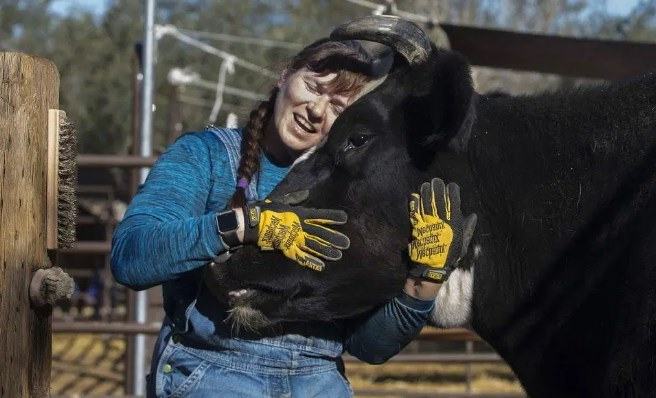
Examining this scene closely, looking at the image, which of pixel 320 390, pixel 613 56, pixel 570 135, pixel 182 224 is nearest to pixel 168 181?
pixel 182 224

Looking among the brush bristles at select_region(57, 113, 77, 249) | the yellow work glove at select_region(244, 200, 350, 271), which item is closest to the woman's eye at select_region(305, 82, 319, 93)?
the yellow work glove at select_region(244, 200, 350, 271)

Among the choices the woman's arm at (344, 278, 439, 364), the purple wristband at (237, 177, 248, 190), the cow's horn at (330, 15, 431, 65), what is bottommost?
the woman's arm at (344, 278, 439, 364)

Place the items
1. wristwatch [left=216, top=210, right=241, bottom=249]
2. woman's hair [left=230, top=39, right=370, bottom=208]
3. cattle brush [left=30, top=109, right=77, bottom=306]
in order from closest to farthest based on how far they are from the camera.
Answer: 1. wristwatch [left=216, top=210, right=241, bottom=249]
2. cattle brush [left=30, top=109, right=77, bottom=306]
3. woman's hair [left=230, top=39, right=370, bottom=208]

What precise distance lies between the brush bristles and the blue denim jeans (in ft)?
1.37

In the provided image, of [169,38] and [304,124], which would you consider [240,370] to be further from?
[169,38]

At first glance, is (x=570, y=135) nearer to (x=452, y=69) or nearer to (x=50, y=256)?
(x=452, y=69)

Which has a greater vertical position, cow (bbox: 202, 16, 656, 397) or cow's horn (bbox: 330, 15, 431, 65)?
cow's horn (bbox: 330, 15, 431, 65)

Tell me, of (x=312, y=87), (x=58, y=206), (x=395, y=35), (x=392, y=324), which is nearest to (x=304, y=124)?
(x=312, y=87)

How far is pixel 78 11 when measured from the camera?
3322 cm

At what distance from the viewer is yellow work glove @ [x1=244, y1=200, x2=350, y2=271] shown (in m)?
2.64

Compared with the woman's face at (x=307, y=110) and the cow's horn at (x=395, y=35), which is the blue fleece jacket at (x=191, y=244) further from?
the cow's horn at (x=395, y=35)

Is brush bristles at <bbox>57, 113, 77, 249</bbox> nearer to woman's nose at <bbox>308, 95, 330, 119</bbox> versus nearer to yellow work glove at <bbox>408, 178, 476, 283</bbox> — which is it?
woman's nose at <bbox>308, 95, 330, 119</bbox>

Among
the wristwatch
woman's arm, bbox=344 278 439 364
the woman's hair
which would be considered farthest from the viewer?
the woman's hair

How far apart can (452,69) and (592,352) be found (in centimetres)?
81
